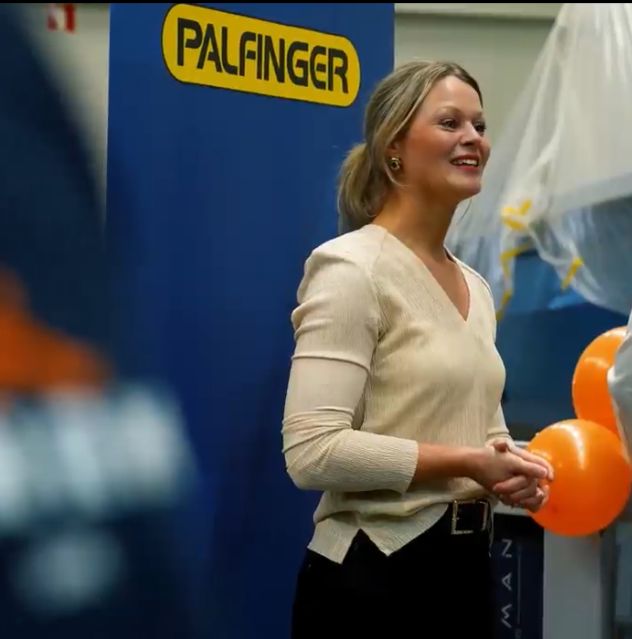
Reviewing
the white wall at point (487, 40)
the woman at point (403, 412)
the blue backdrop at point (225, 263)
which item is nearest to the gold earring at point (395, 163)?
the woman at point (403, 412)

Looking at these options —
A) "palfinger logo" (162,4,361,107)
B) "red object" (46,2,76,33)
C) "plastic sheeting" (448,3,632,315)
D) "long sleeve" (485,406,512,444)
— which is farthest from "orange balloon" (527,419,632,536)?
"red object" (46,2,76,33)

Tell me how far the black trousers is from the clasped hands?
2.7 inches

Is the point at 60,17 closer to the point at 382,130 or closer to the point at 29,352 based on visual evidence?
the point at 29,352

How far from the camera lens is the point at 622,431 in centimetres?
144

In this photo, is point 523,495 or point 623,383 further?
point 623,383

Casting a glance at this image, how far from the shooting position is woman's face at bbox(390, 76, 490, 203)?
1.14 metres

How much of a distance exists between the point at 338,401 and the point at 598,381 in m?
0.76

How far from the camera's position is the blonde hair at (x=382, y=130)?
1.15 metres

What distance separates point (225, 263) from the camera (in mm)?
1659

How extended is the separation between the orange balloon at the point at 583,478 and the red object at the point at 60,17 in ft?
3.31

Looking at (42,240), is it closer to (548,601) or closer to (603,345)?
(603,345)

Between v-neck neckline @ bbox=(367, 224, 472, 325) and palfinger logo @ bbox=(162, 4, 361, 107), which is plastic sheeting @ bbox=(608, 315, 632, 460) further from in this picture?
palfinger logo @ bbox=(162, 4, 361, 107)

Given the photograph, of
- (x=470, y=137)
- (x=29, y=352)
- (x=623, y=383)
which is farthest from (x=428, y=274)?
(x=29, y=352)

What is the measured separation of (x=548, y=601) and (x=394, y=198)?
0.91m
